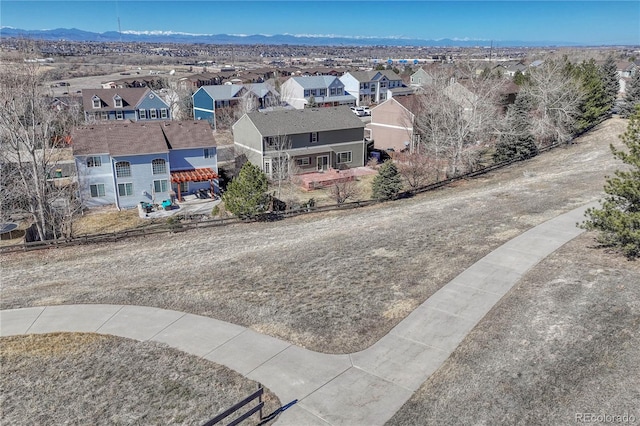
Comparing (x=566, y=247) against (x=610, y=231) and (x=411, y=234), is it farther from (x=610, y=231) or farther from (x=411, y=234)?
(x=411, y=234)

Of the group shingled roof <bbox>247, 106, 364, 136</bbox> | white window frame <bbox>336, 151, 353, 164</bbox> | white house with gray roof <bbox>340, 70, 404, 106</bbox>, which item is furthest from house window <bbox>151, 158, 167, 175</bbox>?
white house with gray roof <bbox>340, 70, 404, 106</bbox>

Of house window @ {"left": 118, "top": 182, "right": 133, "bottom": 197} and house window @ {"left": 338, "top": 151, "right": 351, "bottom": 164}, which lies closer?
house window @ {"left": 118, "top": 182, "right": 133, "bottom": 197}

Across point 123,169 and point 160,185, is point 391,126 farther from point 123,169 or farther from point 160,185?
point 123,169

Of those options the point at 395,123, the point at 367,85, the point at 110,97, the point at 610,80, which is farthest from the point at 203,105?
the point at 610,80

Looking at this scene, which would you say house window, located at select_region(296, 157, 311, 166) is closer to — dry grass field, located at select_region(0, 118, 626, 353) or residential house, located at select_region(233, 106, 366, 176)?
residential house, located at select_region(233, 106, 366, 176)

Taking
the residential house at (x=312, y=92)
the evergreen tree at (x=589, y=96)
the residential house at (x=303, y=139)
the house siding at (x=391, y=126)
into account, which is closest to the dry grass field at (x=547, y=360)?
the residential house at (x=303, y=139)
